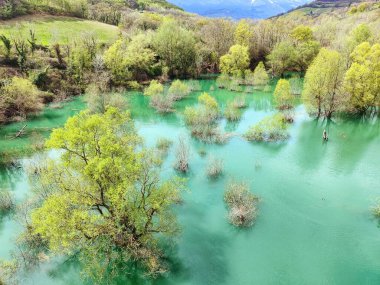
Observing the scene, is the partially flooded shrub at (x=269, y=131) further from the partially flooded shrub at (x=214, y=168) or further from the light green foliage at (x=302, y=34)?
the light green foliage at (x=302, y=34)

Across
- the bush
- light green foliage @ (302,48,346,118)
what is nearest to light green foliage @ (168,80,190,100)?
light green foliage @ (302,48,346,118)

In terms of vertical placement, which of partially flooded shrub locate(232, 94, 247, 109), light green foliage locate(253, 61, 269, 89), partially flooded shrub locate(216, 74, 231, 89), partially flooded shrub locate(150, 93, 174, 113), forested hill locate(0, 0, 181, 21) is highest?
forested hill locate(0, 0, 181, 21)

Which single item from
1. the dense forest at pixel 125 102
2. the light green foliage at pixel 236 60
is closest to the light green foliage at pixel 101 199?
the dense forest at pixel 125 102

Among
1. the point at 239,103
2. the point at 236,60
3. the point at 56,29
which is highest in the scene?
the point at 56,29

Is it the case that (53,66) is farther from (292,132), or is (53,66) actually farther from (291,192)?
(291,192)

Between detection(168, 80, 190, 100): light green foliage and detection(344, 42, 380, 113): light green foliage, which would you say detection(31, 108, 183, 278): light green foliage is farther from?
detection(344, 42, 380, 113): light green foliage

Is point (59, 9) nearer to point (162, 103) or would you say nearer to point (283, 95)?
point (162, 103)

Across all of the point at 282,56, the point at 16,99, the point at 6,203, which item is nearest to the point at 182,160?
the point at 6,203
